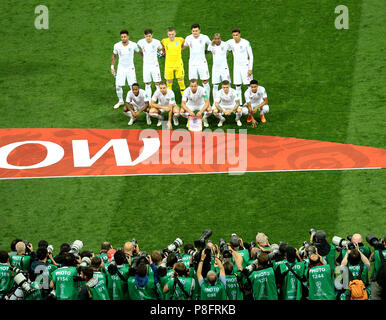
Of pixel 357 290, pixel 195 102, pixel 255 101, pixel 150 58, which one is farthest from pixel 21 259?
pixel 150 58

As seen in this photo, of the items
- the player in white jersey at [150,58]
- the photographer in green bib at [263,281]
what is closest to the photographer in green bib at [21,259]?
the photographer in green bib at [263,281]

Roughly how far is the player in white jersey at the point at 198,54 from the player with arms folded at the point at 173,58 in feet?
0.63

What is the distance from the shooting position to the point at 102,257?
11.1 metres

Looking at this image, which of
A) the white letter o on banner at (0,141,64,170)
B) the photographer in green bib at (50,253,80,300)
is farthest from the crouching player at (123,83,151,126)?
the photographer in green bib at (50,253,80,300)

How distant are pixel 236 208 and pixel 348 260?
4.46 m

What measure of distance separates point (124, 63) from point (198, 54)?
1670 mm

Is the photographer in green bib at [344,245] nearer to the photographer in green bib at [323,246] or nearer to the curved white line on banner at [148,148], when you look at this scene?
the photographer in green bib at [323,246]

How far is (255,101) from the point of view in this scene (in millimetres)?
16578

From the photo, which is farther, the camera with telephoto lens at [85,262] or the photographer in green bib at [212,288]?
the camera with telephoto lens at [85,262]

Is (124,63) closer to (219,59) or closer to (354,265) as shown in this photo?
(219,59)

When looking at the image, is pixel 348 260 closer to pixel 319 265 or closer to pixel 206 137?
pixel 319 265

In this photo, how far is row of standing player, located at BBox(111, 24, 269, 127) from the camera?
1650cm

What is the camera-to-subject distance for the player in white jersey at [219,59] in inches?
674
